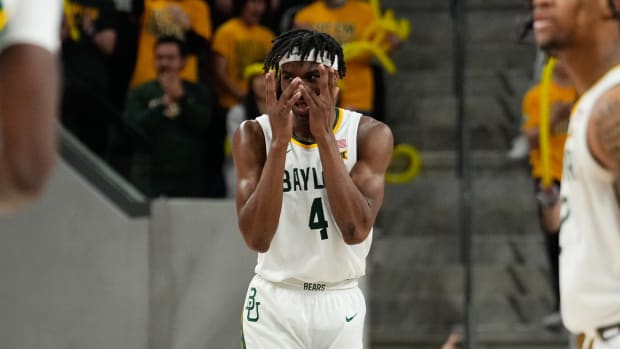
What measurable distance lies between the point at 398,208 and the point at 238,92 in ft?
5.29

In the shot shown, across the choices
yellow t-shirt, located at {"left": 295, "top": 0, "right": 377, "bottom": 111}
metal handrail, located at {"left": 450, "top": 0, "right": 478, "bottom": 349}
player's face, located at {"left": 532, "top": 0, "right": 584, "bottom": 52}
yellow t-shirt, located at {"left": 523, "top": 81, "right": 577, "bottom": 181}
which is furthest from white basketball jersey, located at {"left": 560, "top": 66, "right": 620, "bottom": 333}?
yellow t-shirt, located at {"left": 295, "top": 0, "right": 377, "bottom": 111}

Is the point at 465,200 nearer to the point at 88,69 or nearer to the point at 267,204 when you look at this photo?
the point at 88,69

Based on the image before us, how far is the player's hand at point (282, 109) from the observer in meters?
5.02

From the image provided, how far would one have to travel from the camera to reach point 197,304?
314 inches

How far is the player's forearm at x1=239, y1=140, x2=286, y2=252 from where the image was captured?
16.3ft

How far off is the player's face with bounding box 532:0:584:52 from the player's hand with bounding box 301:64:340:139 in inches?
77.3

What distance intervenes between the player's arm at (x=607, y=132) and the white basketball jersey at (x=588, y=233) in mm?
31

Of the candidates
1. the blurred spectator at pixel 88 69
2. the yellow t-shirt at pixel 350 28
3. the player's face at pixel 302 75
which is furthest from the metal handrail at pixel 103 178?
the player's face at pixel 302 75

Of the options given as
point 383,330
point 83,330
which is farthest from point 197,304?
point 383,330

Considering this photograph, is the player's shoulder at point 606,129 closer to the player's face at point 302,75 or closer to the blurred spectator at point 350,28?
the player's face at point 302,75

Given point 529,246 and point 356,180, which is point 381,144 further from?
point 529,246

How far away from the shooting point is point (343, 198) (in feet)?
16.4

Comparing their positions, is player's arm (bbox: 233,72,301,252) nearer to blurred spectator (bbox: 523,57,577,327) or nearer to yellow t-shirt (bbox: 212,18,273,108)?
blurred spectator (bbox: 523,57,577,327)

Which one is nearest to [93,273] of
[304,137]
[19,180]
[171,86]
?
[171,86]
